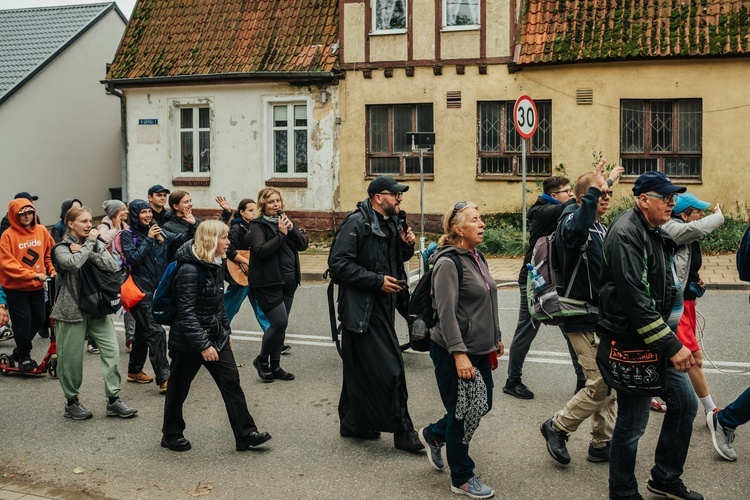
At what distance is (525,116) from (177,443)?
11646 millimetres

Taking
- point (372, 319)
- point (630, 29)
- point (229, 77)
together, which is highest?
point (630, 29)

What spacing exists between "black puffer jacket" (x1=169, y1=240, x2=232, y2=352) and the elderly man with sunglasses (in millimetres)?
2772

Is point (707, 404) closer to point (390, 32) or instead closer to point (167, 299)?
point (167, 299)

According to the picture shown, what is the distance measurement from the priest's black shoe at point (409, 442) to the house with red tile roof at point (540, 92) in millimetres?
13458

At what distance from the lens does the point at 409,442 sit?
655 cm

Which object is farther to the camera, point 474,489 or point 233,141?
point 233,141

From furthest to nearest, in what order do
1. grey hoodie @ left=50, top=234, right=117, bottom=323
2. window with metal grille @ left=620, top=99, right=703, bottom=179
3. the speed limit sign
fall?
window with metal grille @ left=620, top=99, right=703, bottom=179, the speed limit sign, grey hoodie @ left=50, top=234, right=117, bottom=323

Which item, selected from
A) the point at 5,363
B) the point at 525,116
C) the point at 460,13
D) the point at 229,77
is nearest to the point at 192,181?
Answer: the point at 229,77

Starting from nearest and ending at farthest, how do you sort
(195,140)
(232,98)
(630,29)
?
(630,29) < (232,98) < (195,140)

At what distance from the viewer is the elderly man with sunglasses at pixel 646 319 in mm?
5082

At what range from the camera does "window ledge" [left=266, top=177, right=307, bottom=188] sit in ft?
72.3

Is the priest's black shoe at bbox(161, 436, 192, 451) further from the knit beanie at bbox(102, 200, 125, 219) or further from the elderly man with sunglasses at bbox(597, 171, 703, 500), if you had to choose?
the knit beanie at bbox(102, 200, 125, 219)

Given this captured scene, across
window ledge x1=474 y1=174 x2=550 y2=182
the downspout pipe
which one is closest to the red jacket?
window ledge x1=474 y1=174 x2=550 y2=182

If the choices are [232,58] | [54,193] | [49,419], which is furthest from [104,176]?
[49,419]
